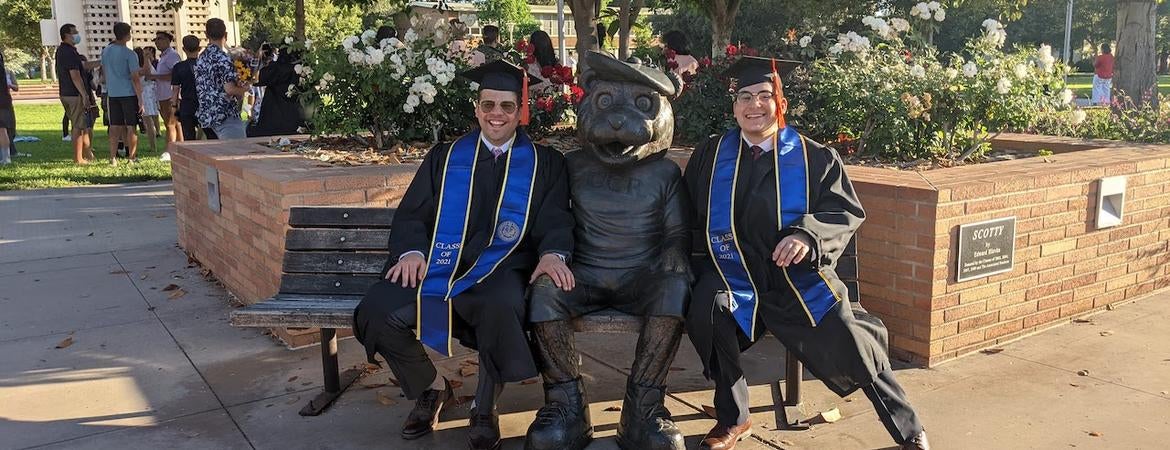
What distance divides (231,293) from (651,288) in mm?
3380

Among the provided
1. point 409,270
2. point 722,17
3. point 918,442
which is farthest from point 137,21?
point 918,442

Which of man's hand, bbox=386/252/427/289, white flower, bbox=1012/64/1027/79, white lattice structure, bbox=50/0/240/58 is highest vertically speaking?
white lattice structure, bbox=50/0/240/58

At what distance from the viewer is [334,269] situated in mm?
Answer: 4289

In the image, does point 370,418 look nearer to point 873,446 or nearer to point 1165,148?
point 873,446

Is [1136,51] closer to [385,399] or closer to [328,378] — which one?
[385,399]

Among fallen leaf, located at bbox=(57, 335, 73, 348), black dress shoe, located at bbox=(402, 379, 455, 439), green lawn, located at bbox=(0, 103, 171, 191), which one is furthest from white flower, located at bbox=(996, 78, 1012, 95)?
green lawn, located at bbox=(0, 103, 171, 191)

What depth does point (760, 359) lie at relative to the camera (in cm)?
469

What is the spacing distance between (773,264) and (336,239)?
1930mm

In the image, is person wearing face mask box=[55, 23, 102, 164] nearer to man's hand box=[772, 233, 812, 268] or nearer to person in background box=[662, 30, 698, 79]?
person in background box=[662, 30, 698, 79]

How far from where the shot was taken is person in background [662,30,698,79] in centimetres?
692

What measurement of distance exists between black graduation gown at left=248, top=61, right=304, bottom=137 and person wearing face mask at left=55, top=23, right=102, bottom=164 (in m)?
4.80

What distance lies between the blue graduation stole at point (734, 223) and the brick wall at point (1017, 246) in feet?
3.30

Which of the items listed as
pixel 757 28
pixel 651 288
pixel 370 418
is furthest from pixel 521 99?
pixel 757 28

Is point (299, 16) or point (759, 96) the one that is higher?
point (299, 16)
